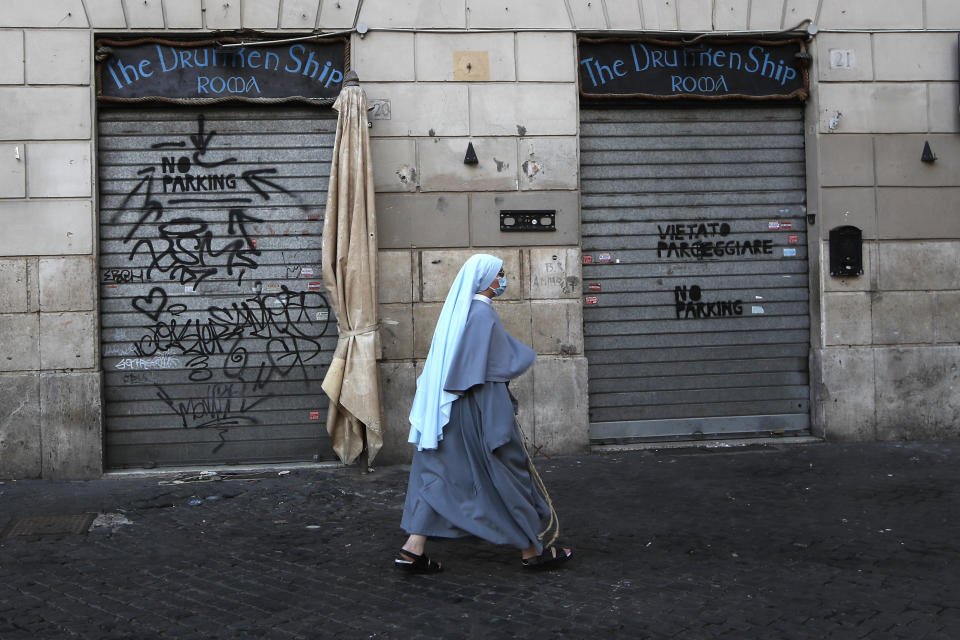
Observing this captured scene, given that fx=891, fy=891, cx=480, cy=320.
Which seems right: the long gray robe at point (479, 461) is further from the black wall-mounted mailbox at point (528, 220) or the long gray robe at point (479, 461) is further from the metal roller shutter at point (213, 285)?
the metal roller shutter at point (213, 285)

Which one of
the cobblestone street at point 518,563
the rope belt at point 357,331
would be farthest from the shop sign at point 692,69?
the cobblestone street at point 518,563

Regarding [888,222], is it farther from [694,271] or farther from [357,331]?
[357,331]

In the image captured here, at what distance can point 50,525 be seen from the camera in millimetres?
5875

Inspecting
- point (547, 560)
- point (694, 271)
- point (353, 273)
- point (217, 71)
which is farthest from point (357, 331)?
point (694, 271)

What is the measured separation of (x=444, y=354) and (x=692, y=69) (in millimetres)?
4669

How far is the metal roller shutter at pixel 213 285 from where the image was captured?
298 inches

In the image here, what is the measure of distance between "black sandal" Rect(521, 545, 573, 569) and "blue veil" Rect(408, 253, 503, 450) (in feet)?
2.64

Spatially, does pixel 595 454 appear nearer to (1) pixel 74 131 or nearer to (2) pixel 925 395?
(2) pixel 925 395

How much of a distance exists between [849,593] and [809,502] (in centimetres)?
184

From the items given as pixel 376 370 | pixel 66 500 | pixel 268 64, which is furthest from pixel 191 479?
pixel 268 64

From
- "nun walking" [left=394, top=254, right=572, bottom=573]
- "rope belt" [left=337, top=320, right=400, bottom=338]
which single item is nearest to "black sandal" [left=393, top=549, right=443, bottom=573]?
"nun walking" [left=394, top=254, right=572, bottom=573]

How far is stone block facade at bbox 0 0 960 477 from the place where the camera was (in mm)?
7285

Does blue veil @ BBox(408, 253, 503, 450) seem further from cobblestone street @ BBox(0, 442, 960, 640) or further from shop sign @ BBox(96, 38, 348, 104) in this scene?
shop sign @ BBox(96, 38, 348, 104)

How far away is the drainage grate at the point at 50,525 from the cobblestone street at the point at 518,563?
0.10 m
